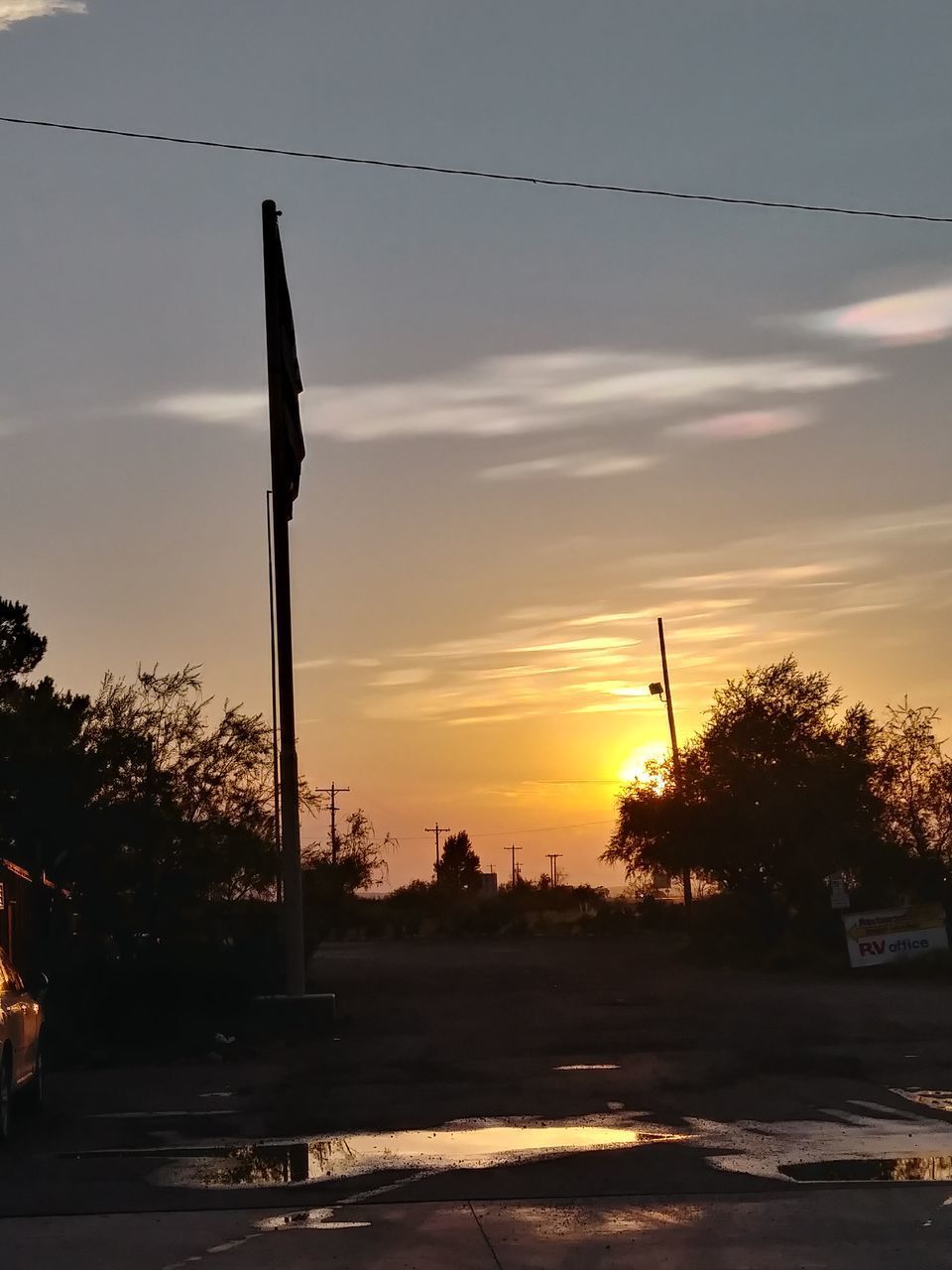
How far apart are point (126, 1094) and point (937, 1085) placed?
834cm

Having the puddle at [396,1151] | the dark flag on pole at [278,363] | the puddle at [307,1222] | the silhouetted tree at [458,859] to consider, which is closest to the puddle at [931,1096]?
the puddle at [396,1151]

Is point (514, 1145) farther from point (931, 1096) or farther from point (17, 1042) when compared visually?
point (931, 1096)

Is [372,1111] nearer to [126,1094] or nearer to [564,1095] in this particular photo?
[564,1095]

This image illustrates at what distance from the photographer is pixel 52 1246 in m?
8.56

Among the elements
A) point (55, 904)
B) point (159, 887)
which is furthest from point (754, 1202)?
point (55, 904)

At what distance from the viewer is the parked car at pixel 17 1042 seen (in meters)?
13.0

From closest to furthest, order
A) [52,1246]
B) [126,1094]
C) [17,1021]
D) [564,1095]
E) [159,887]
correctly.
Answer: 1. [52,1246]
2. [17,1021]
3. [564,1095]
4. [126,1094]
5. [159,887]

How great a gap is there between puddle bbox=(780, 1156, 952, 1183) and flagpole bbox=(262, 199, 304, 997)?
43.9 ft

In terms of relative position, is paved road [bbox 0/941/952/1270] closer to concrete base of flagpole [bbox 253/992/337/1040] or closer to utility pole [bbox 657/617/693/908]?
concrete base of flagpole [bbox 253/992/337/1040]

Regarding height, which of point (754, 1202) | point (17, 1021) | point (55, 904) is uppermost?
point (55, 904)

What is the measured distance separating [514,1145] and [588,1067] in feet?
18.8

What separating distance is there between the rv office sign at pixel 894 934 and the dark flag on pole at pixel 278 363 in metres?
18.3

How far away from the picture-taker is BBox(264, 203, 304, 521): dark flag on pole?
24.6 metres

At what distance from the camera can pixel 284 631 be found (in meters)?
24.2
